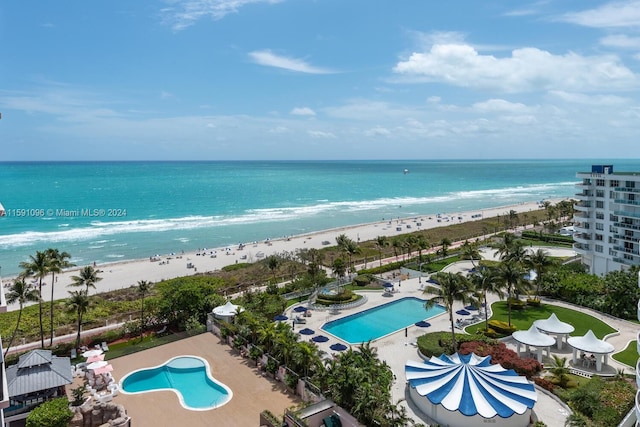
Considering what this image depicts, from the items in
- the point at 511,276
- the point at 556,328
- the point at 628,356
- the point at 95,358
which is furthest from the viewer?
the point at 511,276

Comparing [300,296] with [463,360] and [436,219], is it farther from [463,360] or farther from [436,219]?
[436,219]

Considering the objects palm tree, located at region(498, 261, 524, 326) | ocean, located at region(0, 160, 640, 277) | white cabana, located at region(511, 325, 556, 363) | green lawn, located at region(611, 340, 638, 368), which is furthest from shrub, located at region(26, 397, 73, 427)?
ocean, located at region(0, 160, 640, 277)

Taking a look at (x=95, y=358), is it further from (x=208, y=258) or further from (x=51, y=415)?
(x=208, y=258)

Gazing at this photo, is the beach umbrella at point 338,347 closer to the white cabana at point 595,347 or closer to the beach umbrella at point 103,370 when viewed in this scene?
the beach umbrella at point 103,370

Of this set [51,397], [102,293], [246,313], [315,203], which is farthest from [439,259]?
[315,203]

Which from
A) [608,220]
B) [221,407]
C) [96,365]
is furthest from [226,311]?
[608,220]

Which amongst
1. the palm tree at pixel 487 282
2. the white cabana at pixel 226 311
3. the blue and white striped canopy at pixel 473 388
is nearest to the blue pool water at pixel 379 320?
the palm tree at pixel 487 282
